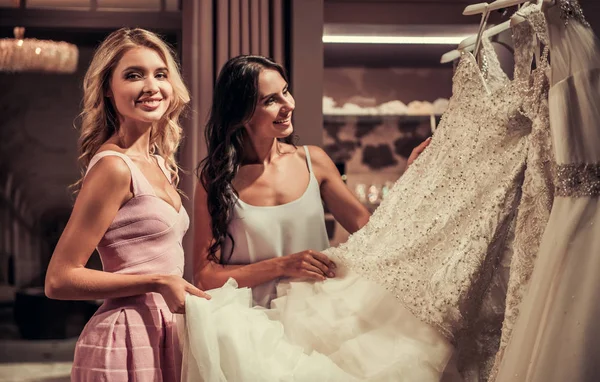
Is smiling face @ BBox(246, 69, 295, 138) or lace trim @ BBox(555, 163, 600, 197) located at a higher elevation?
smiling face @ BBox(246, 69, 295, 138)

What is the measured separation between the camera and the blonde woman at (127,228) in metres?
1.63

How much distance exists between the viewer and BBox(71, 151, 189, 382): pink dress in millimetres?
1669

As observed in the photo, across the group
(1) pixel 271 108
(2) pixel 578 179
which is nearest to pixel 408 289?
(2) pixel 578 179

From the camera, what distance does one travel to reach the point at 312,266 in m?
1.90

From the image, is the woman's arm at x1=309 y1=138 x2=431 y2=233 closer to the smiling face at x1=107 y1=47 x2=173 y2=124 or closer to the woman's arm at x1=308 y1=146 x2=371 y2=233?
the woman's arm at x1=308 y1=146 x2=371 y2=233

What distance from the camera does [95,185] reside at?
1.65 m

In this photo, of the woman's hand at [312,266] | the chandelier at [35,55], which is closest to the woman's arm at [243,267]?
the woman's hand at [312,266]

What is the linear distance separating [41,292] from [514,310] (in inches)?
121

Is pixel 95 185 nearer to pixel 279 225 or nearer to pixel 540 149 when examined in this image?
pixel 279 225

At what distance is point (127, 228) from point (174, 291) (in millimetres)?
220

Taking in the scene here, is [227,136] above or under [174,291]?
above

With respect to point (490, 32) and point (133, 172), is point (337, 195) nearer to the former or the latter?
point (490, 32)

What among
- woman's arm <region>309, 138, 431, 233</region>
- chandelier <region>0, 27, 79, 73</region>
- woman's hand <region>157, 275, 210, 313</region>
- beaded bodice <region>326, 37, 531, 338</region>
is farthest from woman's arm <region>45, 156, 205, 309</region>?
chandelier <region>0, 27, 79, 73</region>

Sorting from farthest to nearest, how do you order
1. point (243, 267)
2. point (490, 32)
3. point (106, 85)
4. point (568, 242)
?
1. point (243, 267)
2. point (490, 32)
3. point (106, 85)
4. point (568, 242)
